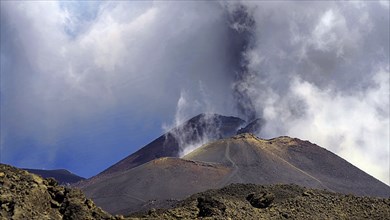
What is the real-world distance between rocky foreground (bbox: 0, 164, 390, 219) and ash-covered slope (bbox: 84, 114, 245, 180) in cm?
9749

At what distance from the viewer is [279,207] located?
116ft

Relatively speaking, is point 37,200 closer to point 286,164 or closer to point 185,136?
point 286,164

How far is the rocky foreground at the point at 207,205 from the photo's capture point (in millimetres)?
25781

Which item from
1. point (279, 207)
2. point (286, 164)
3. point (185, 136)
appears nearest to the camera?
point (279, 207)

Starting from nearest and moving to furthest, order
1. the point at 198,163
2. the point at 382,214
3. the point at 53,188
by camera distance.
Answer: the point at 53,188, the point at 382,214, the point at 198,163

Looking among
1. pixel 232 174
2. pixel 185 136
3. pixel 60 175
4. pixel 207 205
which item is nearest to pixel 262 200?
pixel 207 205

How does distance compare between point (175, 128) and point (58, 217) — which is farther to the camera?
point (175, 128)

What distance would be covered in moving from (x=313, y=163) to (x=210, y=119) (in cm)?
5372

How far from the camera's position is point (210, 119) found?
518 feet

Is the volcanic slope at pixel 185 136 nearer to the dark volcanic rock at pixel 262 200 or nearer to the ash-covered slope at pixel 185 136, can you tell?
the ash-covered slope at pixel 185 136

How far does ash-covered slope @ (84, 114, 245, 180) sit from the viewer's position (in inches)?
5576

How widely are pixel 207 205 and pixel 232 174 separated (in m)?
63.1

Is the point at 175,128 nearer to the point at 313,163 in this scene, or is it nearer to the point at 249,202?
the point at 313,163

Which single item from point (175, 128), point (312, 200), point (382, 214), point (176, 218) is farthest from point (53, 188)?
point (175, 128)
